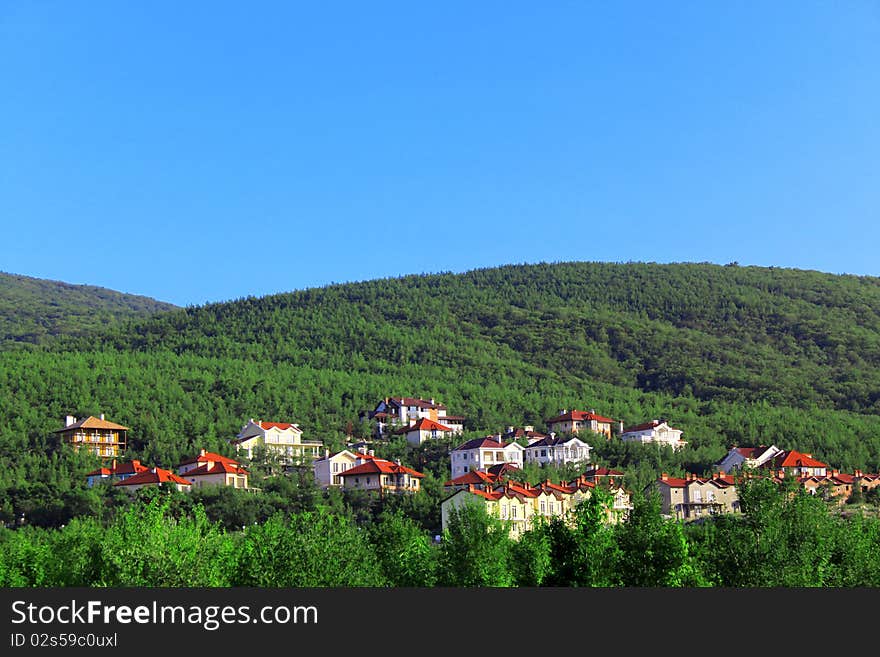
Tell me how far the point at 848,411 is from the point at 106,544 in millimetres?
115762

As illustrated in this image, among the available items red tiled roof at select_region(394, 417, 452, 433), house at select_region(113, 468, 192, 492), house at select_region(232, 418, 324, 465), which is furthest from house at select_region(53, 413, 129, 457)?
red tiled roof at select_region(394, 417, 452, 433)

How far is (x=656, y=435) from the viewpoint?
378ft

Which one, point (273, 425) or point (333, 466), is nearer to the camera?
point (333, 466)

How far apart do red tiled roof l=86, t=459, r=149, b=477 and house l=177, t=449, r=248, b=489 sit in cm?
306

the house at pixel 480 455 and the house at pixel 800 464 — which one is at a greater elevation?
the house at pixel 480 455

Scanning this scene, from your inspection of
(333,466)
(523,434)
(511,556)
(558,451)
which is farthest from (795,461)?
(511,556)

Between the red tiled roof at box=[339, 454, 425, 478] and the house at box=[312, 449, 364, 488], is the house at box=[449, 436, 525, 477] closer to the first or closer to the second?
the red tiled roof at box=[339, 454, 425, 478]

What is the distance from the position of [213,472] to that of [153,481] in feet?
14.7

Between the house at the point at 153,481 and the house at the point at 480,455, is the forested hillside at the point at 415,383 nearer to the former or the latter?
the house at the point at 153,481

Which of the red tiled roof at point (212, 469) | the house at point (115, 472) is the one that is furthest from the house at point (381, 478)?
the house at point (115, 472)

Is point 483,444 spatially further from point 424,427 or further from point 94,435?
point 94,435

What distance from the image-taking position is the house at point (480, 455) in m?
105

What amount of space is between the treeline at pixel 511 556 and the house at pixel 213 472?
37166 millimetres

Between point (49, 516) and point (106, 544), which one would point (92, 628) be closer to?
point (106, 544)
